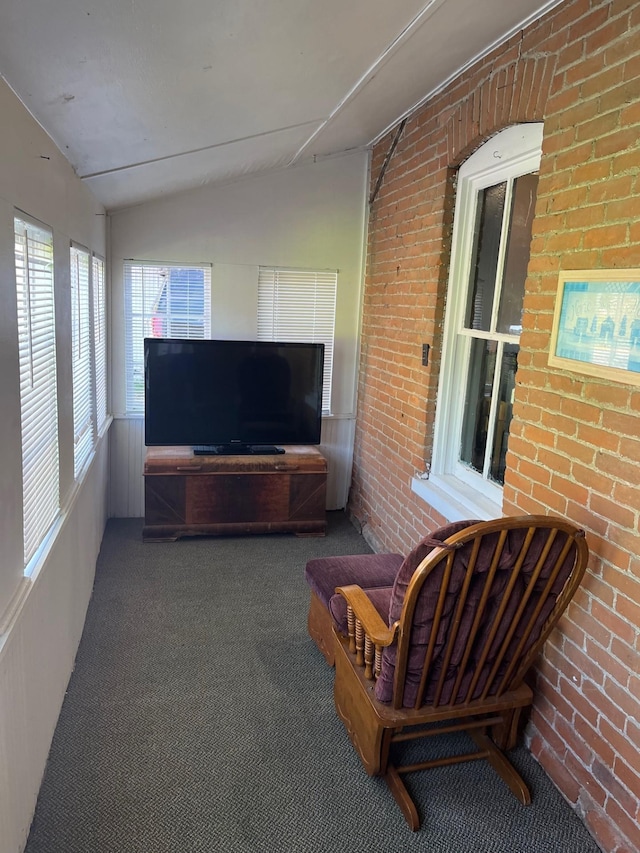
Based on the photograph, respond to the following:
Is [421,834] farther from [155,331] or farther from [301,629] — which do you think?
[155,331]

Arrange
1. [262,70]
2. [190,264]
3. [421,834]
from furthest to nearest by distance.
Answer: [190,264] → [262,70] → [421,834]

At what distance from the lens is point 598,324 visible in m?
1.93

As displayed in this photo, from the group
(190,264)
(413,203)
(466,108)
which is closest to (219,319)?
(190,264)

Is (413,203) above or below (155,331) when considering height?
above

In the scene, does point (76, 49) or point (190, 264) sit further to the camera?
point (190, 264)

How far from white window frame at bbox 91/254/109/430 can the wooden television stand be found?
0.44 meters

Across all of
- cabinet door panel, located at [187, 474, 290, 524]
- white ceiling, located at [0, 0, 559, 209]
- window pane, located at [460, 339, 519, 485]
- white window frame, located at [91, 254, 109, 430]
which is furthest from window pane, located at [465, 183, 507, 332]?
white window frame, located at [91, 254, 109, 430]

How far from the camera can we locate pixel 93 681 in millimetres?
2578

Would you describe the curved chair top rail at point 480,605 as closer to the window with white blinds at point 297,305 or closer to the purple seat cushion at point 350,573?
the purple seat cushion at point 350,573

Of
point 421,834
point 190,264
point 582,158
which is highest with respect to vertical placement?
point 582,158

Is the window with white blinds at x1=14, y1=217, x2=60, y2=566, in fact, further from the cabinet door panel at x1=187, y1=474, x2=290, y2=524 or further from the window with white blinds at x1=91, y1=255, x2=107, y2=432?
the cabinet door panel at x1=187, y1=474, x2=290, y2=524

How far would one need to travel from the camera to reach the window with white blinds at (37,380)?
6.04 ft

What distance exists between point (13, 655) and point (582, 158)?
2.35 m

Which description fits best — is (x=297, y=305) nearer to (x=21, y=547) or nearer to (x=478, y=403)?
(x=478, y=403)
